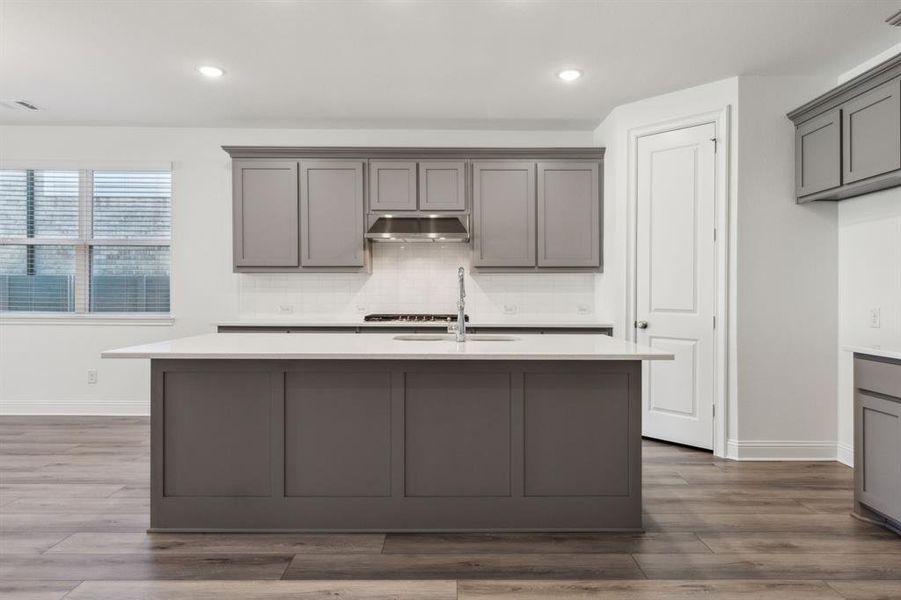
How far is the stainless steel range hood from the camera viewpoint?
4.79 meters

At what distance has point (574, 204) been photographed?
4.96 metres

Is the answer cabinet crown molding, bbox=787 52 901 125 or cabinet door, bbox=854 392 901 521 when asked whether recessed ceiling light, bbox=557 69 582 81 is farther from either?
cabinet door, bbox=854 392 901 521

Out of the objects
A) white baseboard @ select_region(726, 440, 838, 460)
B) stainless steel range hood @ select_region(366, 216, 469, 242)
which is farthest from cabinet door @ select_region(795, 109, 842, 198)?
stainless steel range hood @ select_region(366, 216, 469, 242)

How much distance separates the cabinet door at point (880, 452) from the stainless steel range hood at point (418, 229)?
3.01 metres

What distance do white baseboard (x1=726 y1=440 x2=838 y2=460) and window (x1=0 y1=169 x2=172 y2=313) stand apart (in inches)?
198

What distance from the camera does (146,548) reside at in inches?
97.4

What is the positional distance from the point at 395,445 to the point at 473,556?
1.95 ft

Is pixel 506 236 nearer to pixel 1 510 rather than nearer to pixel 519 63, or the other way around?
pixel 519 63

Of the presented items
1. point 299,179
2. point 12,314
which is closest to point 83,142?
point 12,314

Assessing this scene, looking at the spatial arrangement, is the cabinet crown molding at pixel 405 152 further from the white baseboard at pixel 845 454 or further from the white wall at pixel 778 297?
the white baseboard at pixel 845 454

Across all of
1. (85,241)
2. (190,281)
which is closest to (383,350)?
(190,281)

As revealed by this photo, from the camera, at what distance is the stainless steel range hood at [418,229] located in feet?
15.7

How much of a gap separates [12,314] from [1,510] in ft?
10.2

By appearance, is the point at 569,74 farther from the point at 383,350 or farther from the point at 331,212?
the point at 383,350
